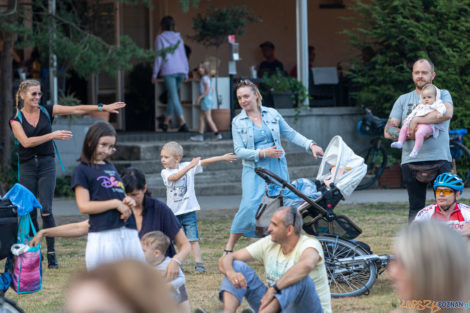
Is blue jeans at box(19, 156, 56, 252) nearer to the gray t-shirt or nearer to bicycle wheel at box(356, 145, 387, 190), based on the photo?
the gray t-shirt

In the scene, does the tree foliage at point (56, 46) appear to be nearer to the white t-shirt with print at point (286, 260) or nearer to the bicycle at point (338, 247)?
the bicycle at point (338, 247)

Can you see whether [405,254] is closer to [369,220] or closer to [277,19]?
[369,220]

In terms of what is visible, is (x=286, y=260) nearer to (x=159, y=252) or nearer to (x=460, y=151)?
(x=159, y=252)

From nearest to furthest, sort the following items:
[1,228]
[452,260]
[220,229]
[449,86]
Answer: [452,260] → [1,228] → [220,229] → [449,86]

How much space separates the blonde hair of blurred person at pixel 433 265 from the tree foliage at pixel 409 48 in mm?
11111

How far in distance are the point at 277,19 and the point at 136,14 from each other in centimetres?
333

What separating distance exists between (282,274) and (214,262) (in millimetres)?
2664

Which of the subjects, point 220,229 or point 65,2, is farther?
point 65,2

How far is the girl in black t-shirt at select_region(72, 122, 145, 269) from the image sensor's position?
15.6ft

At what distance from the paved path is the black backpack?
526 centimetres

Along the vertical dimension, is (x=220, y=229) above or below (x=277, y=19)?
below

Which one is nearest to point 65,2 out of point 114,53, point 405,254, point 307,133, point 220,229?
point 114,53

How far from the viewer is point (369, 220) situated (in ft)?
32.6

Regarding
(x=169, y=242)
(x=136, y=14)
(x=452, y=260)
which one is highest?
(x=136, y=14)
